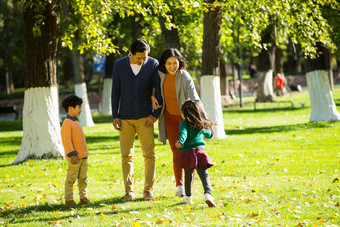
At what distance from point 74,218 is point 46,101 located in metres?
5.99

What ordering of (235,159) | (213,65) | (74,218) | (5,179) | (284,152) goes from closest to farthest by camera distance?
(74,218)
(5,179)
(235,159)
(284,152)
(213,65)

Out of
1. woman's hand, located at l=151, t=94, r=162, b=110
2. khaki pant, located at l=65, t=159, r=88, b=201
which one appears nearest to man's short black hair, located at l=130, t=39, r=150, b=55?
woman's hand, located at l=151, t=94, r=162, b=110

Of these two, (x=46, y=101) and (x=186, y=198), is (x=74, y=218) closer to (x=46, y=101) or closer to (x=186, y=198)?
(x=186, y=198)

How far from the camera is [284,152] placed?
1235 cm

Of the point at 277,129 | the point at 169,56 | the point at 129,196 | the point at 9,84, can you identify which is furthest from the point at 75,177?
the point at 9,84

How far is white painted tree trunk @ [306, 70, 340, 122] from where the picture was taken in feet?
60.3

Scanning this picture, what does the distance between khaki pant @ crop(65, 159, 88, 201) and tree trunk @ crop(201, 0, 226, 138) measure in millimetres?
8083

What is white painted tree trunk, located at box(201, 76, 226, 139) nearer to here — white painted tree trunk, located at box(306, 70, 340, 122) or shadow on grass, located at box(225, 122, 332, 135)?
shadow on grass, located at box(225, 122, 332, 135)

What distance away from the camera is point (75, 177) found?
7.27 metres

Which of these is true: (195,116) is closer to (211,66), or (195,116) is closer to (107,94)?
(211,66)

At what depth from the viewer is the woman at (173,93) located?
7.30m

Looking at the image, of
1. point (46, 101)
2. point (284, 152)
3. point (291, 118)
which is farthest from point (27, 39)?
point (291, 118)

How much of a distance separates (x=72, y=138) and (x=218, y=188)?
2.28m

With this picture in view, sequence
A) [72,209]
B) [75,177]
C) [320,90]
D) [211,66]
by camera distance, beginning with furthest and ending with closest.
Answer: [320,90] → [211,66] → [75,177] → [72,209]
